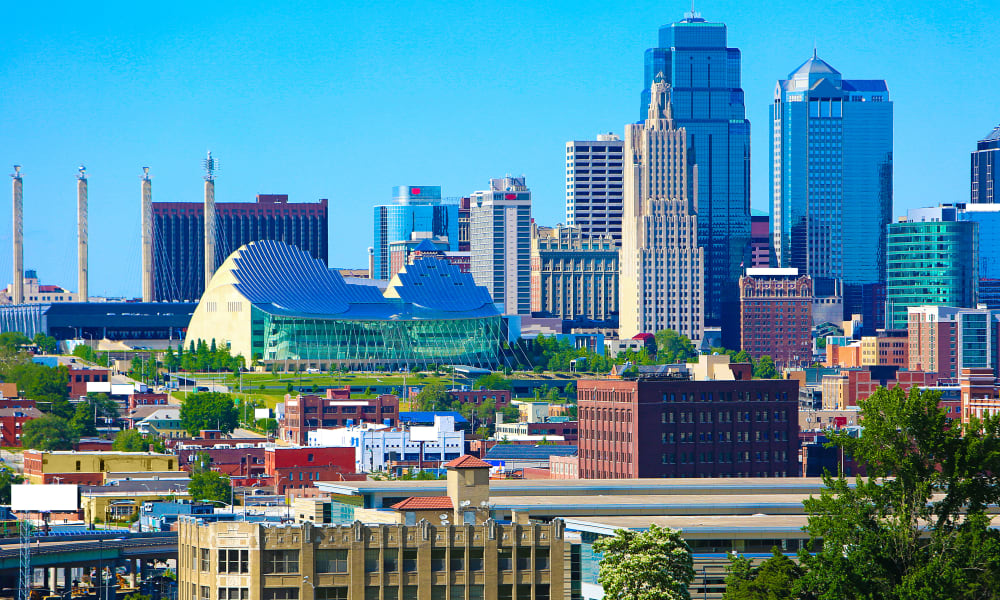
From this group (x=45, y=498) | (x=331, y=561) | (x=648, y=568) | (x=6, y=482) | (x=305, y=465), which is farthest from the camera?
(x=305, y=465)

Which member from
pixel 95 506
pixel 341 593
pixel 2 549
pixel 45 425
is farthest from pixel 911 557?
pixel 45 425

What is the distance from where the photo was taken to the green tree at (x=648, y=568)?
Result: 59.2 metres

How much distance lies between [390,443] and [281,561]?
101 m

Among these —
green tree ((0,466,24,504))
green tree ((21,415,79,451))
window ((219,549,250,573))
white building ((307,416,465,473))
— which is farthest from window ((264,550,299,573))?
green tree ((21,415,79,451))

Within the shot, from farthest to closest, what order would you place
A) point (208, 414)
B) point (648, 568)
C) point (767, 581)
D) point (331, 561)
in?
point (208, 414) < point (767, 581) < point (648, 568) < point (331, 561)

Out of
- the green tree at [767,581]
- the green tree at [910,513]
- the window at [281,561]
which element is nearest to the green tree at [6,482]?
the window at [281,561]

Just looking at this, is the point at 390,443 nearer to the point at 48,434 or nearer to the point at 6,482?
the point at 48,434

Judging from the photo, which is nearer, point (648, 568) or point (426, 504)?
point (648, 568)

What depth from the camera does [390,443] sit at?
159 m

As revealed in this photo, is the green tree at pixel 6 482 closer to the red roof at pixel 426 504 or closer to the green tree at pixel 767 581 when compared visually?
the red roof at pixel 426 504

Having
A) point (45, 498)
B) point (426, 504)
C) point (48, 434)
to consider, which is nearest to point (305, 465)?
point (45, 498)

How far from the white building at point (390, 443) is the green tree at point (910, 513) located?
97782 mm

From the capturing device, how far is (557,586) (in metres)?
60.1

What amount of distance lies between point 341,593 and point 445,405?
449 feet
